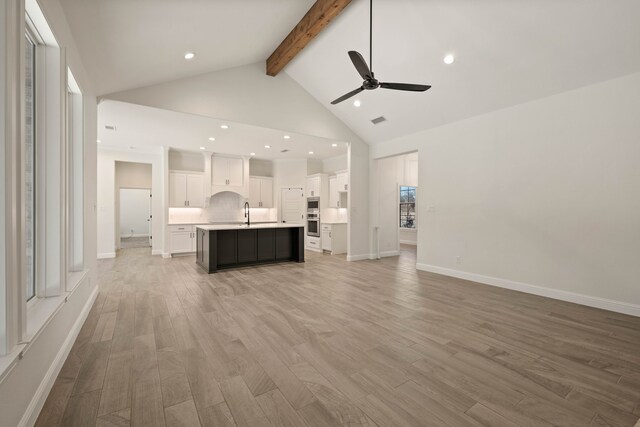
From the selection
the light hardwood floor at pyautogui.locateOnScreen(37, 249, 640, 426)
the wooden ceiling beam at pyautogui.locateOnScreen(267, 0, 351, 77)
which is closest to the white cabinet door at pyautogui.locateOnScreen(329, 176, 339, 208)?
the wooden ceiling beam at pyautogui.locateOnScreen(267, 0, 351, 77)

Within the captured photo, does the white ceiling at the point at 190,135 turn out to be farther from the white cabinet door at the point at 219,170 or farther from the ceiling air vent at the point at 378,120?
the ceiling air vent at the point at 378,120

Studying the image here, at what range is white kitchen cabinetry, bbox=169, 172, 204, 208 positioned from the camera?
7.91 meters

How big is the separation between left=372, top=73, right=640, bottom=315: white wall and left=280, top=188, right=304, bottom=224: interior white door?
15.4 ft

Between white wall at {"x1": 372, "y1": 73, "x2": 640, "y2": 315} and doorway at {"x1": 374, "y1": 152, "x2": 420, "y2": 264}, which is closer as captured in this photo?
white wall at {"x1": 372, "y1": 73, "x2": 640, "y2": 315}

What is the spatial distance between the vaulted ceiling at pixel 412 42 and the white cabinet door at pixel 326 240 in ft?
13.4

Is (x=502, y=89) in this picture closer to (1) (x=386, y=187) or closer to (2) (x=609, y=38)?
(2) (x=609, y=38)

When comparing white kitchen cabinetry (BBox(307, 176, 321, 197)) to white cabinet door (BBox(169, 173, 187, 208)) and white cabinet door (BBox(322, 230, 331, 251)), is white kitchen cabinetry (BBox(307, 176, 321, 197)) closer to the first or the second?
white cabinet door (BBox(322, 230, 331, 251))

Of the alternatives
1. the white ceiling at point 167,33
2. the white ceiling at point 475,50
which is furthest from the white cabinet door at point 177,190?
the white ceiling at point 475,50

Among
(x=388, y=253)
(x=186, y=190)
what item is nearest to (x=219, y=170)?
(x=186, y=190)

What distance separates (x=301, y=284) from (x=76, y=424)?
3.21m

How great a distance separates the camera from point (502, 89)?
14.1 ft

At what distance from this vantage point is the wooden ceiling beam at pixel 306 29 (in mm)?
3846

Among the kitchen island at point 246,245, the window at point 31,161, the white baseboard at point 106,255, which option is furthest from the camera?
the white baseboard at point 106,255

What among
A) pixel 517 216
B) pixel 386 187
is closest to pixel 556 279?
pixel 517 216
